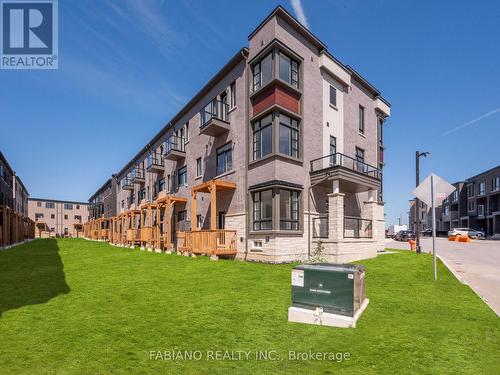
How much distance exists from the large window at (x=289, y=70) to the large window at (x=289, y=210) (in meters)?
6.27

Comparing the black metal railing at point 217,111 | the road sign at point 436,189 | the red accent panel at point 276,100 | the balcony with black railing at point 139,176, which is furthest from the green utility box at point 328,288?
the balcony with black railing at point 139,176

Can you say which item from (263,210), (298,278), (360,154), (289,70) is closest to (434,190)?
(298,278)

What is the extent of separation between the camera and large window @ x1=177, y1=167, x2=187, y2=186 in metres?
24.8

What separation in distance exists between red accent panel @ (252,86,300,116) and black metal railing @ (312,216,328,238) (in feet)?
20.7

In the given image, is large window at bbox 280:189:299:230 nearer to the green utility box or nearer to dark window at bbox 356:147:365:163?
dark window at bbox 356:147:365:163

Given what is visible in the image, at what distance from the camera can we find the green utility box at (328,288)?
5.48 metres

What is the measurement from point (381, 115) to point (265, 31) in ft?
47.5

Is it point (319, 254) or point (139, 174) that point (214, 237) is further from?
point (139, 174)

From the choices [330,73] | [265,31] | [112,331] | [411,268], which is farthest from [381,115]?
[112,331]

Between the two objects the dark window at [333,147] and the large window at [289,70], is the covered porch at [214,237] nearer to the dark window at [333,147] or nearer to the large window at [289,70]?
the dark window at [333,147]

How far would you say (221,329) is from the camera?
18.0 feet

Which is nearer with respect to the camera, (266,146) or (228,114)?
(266,146)

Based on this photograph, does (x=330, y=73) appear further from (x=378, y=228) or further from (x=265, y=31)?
(x=378, y=228)

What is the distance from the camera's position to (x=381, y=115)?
25359 millimetres
